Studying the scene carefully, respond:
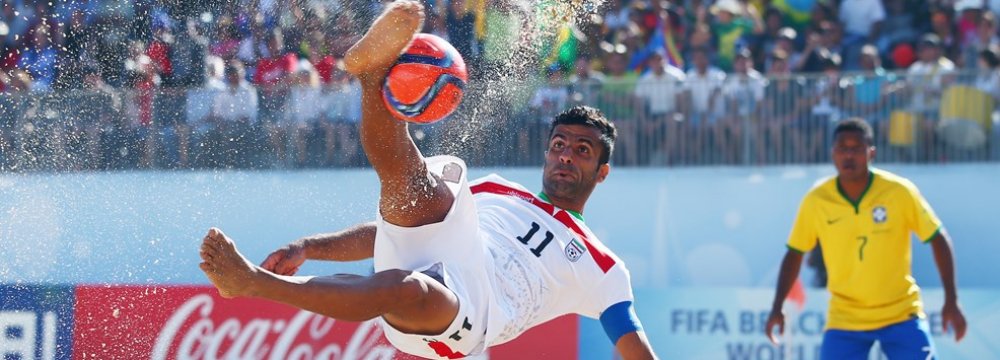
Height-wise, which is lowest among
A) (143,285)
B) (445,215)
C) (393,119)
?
(143,285)

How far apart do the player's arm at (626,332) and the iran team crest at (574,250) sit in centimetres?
24

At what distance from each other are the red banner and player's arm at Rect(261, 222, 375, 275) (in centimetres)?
248

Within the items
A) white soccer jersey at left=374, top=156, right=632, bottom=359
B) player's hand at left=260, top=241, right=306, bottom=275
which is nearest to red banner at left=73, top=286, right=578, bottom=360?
white soccer jersey at left=374, top=156, right=632, bottom=359

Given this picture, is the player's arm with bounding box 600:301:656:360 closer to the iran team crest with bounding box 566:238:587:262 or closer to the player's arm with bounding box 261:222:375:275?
the iran team crest with bounding box 566:238:587:262

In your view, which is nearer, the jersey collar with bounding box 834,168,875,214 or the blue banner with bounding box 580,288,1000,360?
the jersey collar with bounding box 834,168,875,214

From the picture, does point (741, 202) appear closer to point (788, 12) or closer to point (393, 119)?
point (788, 12)

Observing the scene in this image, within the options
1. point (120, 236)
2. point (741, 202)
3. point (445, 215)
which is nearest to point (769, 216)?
point (741, 202)

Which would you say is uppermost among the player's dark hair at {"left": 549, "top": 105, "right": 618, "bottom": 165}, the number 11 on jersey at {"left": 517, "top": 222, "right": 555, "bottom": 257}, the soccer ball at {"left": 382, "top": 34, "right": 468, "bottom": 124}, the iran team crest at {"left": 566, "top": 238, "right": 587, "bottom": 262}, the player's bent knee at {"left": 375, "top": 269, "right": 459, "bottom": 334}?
the soccer ball at {"left": 382, "top": 34, "right": 468, "bottom": 124}

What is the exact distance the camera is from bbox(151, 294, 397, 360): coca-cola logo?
26.9 ft

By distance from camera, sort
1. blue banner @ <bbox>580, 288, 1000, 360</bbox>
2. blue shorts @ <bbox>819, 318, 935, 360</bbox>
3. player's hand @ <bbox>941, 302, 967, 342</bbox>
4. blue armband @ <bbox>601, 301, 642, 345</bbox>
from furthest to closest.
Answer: blue banner @ <bbox>580, 288, 1000, 360</bbox> → player's hand @ <bbox>941, 302, 967, 342</bbox> → blue shorts @ <bbox>819, 318, 935, 360</bbox> → blue armband @ <bbox>601, 301, 642, 345</bbox>

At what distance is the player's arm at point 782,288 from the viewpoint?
25.5 ft

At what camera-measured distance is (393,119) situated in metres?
5.07

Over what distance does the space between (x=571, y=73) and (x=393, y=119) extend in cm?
502

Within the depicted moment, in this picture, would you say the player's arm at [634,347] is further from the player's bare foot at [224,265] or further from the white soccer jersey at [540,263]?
the player's bare foot at [224,265]
